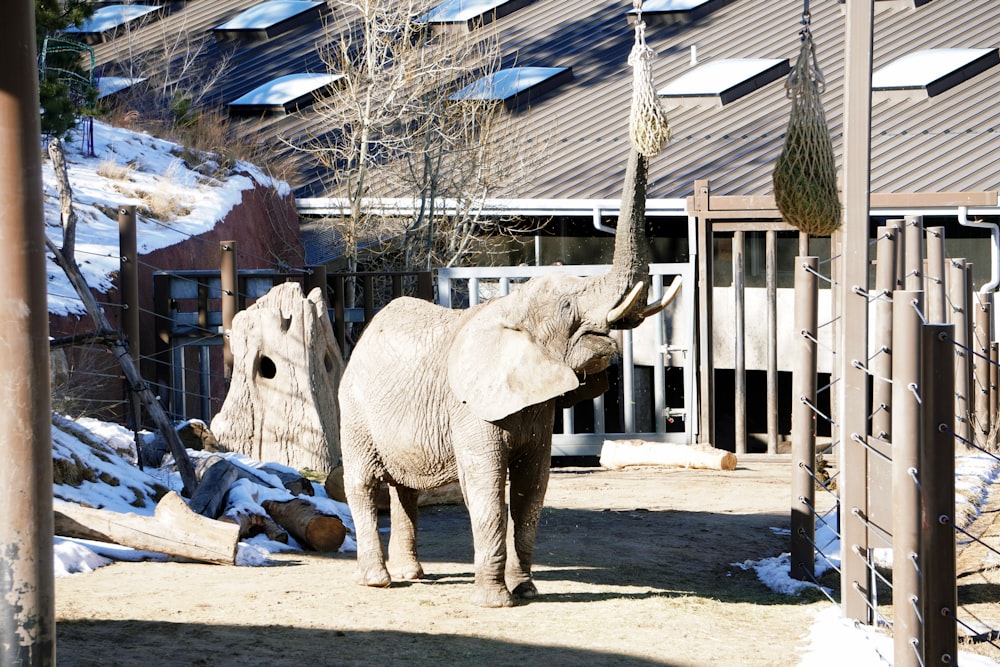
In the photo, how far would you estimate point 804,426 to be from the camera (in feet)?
25.5

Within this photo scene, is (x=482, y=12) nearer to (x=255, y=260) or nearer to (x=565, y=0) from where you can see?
(x=565, y=0)

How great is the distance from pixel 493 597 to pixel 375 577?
866 millimetres

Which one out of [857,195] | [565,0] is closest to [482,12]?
[565,0]

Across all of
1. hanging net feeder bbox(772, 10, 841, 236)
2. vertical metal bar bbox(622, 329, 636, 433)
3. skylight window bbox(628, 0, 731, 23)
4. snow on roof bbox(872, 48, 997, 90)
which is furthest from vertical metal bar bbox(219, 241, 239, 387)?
skylight window bbox(628, 0, 731, 23)

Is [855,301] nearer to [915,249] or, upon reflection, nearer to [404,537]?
[404,537]

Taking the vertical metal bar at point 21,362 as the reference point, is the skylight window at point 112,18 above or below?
above

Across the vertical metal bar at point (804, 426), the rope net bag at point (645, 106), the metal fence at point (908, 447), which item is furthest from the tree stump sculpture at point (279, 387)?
the rope net bag at point (645, 106)

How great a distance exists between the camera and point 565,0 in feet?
86.8

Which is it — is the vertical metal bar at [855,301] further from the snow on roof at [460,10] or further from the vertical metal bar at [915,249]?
the snow on roof at [460,10]

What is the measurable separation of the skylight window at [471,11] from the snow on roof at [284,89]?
2123mm

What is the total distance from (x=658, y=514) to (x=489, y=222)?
956 centimetres

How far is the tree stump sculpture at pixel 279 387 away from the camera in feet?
40.7

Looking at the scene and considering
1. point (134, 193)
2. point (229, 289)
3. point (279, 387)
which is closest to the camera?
point (279, 387)

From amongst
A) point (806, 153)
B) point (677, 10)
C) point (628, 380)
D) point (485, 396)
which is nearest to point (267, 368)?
point (628, 380)
